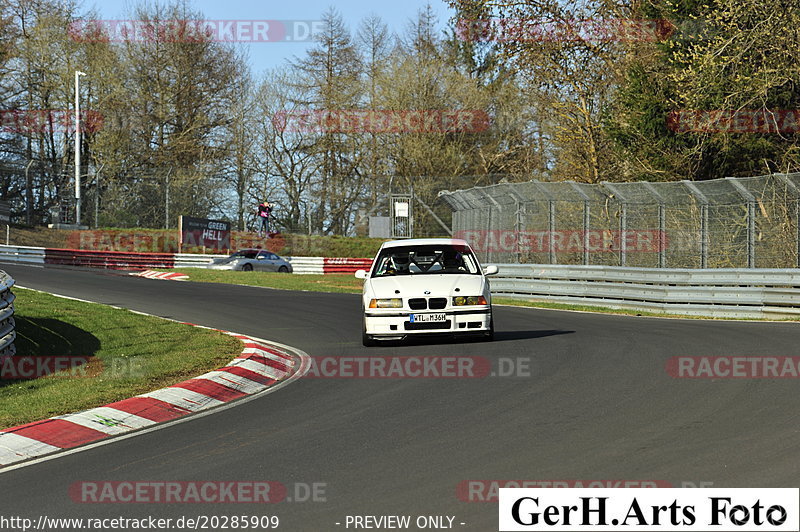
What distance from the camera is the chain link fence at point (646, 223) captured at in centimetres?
2022

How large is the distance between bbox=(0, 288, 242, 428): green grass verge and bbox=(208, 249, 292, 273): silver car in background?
2303cm

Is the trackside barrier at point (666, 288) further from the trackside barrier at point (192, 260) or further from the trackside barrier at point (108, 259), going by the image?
the trackside barrier at point (108, 259)

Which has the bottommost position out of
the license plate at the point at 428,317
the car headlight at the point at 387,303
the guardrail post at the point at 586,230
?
the license plate at the point at 428,317

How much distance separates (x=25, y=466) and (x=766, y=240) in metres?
17.5

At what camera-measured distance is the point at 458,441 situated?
702cm

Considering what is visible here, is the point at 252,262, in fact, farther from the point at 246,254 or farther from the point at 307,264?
the point at 307,264

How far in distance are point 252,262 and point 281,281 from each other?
10.4 metres

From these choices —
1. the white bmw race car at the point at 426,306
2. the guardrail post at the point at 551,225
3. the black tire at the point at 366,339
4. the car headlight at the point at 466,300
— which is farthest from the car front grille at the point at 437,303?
the guardrail post at the point at 551,225

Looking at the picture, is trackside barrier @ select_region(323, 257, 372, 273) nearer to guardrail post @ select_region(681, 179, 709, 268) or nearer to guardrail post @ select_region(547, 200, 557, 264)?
guardrail post @ select_region(547, 200, 557, 264)

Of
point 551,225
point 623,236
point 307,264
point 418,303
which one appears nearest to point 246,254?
point 307,264

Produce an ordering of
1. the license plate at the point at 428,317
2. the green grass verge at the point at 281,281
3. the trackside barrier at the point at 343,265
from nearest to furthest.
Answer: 1. the license plate at the point at 428,317
2. the green grass verge at the point at 281,281
3. the trackside barrier at the point at 343,265

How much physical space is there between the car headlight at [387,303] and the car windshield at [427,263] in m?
1.04

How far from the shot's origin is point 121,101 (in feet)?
181

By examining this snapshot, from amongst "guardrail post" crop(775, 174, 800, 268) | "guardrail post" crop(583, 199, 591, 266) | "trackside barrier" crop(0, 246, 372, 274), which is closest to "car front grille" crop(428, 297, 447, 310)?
"guardrail post" crop(775, 174, 800, 268)
